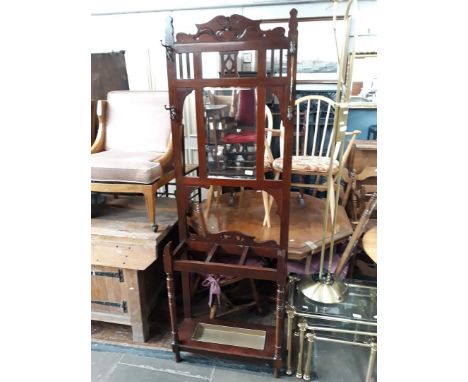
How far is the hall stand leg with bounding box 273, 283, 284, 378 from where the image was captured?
1.25 meters

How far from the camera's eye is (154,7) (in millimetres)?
2627

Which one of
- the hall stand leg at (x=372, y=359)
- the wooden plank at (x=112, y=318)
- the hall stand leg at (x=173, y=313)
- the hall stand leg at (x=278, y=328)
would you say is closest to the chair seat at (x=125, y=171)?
the hall stand leg at (x=173, y=313)

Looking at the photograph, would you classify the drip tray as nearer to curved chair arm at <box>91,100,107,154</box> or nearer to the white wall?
curved chair arm at <box>91,100,107,154</box>

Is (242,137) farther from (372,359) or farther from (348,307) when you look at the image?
(372,359)

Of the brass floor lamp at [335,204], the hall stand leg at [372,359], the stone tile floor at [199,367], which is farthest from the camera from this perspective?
the stone tile floor at [199,367]

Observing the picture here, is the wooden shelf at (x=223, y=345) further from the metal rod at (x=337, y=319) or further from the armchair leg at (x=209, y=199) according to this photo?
the armchair leg at (x=209, y=199)

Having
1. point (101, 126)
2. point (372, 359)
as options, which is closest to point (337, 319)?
point (372, 359)

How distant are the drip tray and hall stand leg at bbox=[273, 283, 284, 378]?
105mm

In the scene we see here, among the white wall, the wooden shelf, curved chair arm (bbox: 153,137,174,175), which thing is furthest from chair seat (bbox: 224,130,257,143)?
the white wall

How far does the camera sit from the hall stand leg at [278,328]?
1246 mm

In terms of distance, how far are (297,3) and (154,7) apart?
1213mm

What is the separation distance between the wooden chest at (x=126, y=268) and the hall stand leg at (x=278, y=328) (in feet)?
2.01
